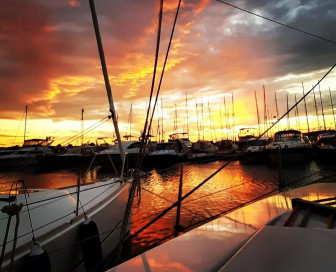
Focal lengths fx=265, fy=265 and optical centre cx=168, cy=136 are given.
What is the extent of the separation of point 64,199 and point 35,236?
1.31 metres

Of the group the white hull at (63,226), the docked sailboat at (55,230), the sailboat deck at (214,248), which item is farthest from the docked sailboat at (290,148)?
the sailboat deck at (214,248)

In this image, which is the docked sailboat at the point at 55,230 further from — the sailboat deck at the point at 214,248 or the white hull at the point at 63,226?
the sailboat deck at the point at 214,248

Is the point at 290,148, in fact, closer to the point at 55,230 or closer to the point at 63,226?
the point at 63,226

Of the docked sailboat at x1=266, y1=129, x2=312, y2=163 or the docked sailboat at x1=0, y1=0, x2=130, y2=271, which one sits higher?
the docked sailboat at x1=266, y1=129, x2=312, y2=163

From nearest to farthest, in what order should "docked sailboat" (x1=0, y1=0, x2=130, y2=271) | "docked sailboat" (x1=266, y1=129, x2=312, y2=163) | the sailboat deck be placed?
the sailboat deck < "docked sailboat" (x1=0, y1=0, x2=130, y2=271) < "docked sailboat" (x1=266, y1=129, x2=312, y2=163)

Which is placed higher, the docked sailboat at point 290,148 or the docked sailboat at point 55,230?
the docked sailboat at point 290,148

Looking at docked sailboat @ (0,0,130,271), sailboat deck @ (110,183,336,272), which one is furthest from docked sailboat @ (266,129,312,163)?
sailboat deck @ (110,183,336,272)

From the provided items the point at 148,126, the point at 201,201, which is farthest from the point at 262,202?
the point at 201,201

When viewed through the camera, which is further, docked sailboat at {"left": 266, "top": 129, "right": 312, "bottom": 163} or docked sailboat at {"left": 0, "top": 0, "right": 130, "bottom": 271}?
docked sailboat at {"left": 266, "top": 129, "right": 312, "bottom": 163}

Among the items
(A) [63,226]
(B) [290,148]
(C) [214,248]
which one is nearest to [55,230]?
(A) [63,226]

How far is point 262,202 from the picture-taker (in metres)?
4.72

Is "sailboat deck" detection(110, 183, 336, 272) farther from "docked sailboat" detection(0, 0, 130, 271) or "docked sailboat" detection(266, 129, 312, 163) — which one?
"docked sailboat" detection(266, 129, 312, 163)

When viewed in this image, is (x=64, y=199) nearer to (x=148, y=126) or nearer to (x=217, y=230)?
(x=148, y=126)

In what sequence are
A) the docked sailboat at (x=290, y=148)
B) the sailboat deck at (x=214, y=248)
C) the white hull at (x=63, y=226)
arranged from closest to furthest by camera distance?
the sailboat deck at (x=214, y=248), the white hull at (x=63, y=226), the docked sailboat at (x=290, y=148)
